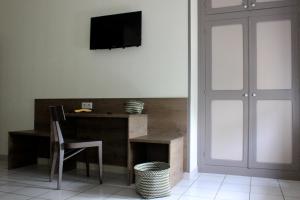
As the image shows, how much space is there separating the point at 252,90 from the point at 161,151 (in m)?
1.28

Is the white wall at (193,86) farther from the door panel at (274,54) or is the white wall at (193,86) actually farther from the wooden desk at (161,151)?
the door panel at (274,54)

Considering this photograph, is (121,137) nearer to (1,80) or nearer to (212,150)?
(212,150)

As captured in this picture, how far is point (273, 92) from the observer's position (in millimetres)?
3275

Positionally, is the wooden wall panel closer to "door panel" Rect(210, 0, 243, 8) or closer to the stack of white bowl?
the stack of white bowl

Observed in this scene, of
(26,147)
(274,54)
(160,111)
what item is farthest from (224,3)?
(26,147)

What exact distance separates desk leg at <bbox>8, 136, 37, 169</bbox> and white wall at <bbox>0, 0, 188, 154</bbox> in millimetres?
321

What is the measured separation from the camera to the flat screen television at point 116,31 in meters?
3.51

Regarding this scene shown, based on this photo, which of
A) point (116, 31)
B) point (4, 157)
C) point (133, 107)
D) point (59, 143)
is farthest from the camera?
point (4, 157)

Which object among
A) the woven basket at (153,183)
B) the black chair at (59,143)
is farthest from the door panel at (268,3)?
the black chair at (59,143)

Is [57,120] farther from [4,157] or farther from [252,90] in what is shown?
[252,90]

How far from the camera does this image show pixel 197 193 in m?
2.71

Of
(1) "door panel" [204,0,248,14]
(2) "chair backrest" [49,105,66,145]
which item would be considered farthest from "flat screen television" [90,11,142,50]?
(2) "chair backrest" [49,105,66,145]

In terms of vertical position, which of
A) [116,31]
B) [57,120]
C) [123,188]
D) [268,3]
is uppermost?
[268,3]

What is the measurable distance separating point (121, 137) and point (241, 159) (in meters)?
1.46
